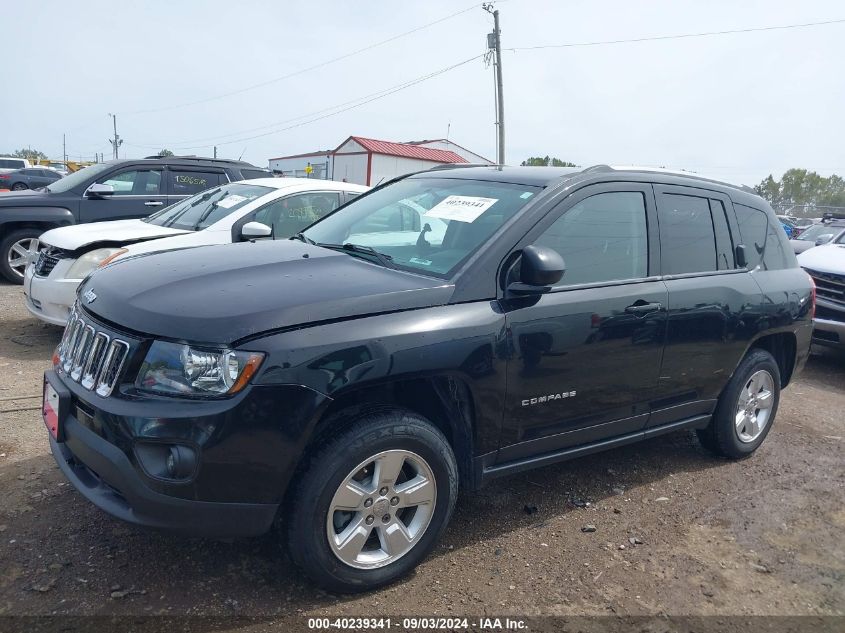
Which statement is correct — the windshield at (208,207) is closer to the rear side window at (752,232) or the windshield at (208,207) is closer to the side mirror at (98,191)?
the side mirror at (98,191)

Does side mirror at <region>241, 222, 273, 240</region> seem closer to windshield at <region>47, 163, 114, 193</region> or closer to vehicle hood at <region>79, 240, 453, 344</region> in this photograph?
vehicle hood at <region>79, 240, 453, 344</region>

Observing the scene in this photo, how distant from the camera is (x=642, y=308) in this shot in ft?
11.9

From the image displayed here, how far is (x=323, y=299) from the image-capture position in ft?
9.11

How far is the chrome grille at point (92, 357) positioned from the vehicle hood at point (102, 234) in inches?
136

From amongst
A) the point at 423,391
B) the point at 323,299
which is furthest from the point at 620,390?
the point at 323,299

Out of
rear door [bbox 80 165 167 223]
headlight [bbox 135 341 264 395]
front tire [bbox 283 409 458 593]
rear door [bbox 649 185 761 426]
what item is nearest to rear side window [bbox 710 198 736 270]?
rear door [bbox 649 185 761 426]

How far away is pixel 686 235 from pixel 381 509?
2467 millimetres

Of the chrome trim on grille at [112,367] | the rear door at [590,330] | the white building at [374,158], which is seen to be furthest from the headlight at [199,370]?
the white building at [374,158]

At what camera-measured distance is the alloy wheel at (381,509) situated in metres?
2.77

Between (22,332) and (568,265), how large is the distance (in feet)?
18.3

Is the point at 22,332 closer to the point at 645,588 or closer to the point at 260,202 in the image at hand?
the point at 260,202

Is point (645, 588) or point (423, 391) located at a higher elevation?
point (423, 391)

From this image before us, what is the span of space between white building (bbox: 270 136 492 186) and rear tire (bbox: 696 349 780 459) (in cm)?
3312

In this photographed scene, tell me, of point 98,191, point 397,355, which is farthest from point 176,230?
point 397,355
